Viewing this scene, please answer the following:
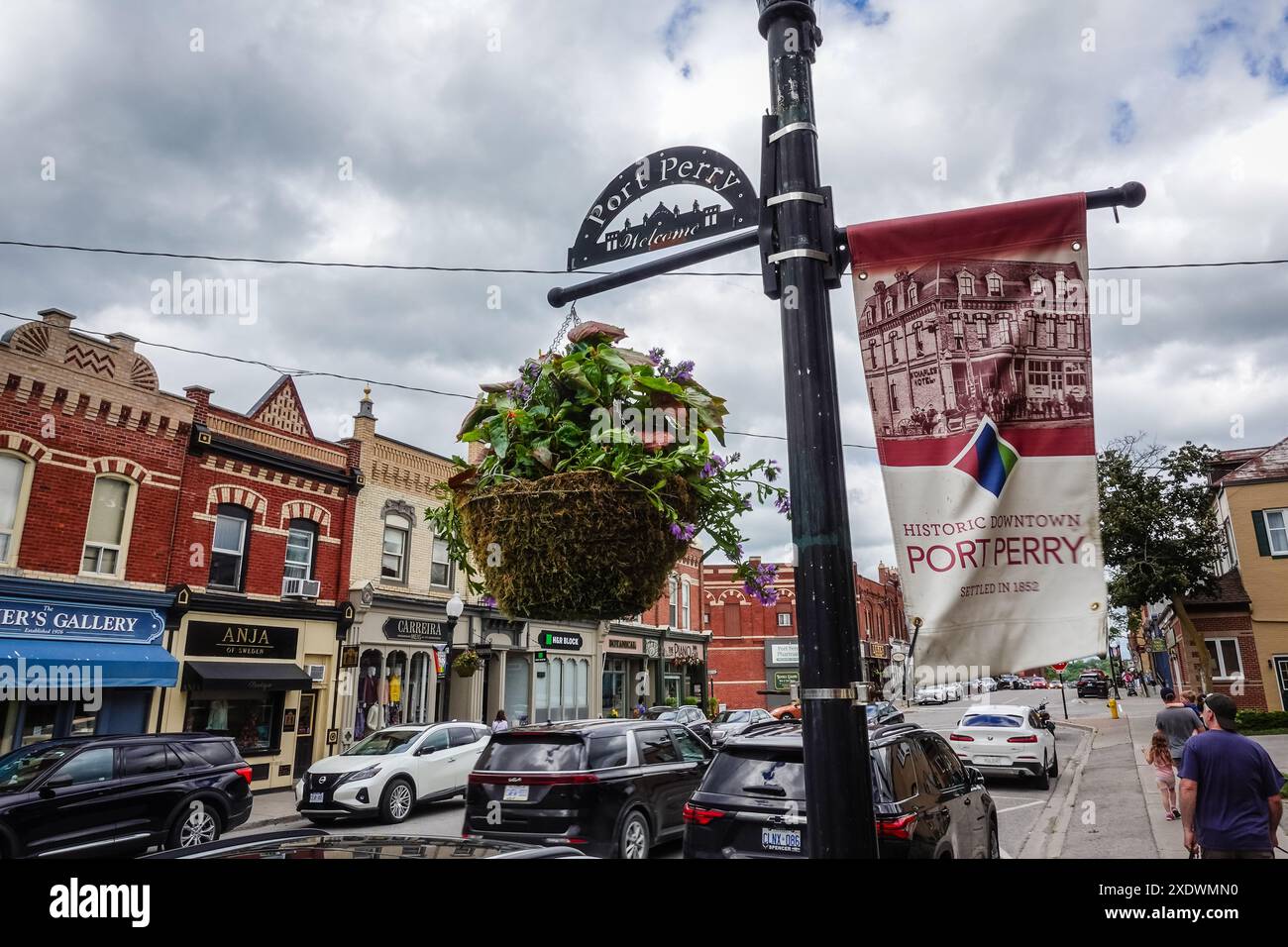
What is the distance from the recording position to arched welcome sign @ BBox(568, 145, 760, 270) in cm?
271

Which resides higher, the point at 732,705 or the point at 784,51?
the point at 784,51

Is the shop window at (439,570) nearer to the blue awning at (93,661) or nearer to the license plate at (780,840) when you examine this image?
the blue awning at (93,661)

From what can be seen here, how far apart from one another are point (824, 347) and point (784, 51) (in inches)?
41.3

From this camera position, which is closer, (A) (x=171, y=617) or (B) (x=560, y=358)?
(B) (x=560, y=358)

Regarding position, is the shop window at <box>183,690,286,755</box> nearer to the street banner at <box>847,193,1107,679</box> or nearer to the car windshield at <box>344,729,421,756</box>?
the car windshield at <box>344,729,421,756</box>

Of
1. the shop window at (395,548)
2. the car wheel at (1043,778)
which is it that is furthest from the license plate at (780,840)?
the shop window at (395,548)

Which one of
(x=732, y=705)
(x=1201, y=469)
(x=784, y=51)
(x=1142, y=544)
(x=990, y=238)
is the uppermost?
(x=1201, y=469)

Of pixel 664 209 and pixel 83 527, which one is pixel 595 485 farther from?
pixel 83 527

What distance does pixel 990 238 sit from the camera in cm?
249

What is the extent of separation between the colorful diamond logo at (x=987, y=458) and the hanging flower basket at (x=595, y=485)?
2.61 ft

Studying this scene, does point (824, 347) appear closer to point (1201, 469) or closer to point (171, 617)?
point (171, 617)

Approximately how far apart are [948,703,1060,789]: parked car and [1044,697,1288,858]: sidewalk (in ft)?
2.58

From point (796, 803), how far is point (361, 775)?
393 inches
